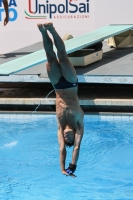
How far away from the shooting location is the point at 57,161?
9.66m

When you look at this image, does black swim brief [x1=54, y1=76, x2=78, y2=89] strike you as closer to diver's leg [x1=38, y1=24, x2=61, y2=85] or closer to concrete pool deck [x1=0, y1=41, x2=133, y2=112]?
diver's leg [x1=38, y1=24, x2=61, y2=85]

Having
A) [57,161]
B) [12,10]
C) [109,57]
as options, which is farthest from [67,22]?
[57,161]

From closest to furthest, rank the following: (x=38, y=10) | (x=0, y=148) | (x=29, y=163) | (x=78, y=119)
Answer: (x=78, y=119) → (x=29, y=163) → (x=0, y=148) → (x=38, y=10)

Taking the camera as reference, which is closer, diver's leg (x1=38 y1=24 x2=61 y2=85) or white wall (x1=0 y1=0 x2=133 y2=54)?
diver's leg (x1=38 y1=24 x2=61 y2=85)

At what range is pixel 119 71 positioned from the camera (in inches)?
458

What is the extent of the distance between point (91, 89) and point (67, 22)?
3.71 metres

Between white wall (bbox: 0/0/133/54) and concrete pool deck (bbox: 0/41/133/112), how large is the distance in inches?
93.3

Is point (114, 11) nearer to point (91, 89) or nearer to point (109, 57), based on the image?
point (109, 57)

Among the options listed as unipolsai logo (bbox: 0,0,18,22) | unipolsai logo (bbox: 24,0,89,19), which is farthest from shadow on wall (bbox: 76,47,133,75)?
unipolsai logo (bbox: 0,0,18,22)

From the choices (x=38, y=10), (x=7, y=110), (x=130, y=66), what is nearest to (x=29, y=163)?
(x=7, y=110)

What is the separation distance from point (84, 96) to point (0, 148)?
2.73 meters

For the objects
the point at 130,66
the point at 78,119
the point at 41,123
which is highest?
the point at 78,119

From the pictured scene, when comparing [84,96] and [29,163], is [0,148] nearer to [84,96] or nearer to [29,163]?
[29,163]

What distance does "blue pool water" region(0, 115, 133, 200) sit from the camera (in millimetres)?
8375
